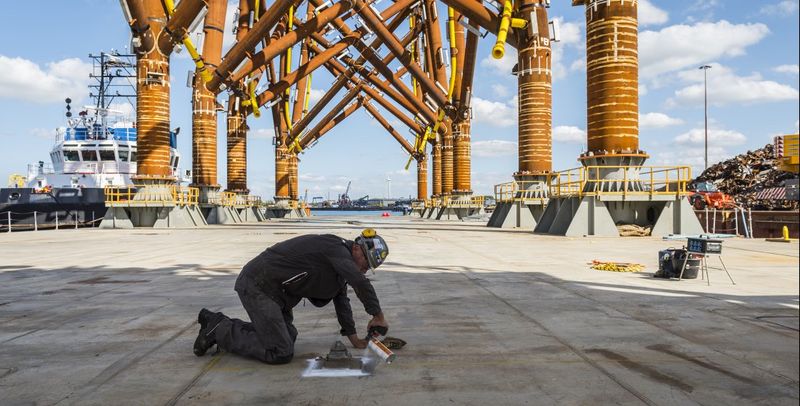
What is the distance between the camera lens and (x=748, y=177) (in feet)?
141

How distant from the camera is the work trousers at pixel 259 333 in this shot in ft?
15.6

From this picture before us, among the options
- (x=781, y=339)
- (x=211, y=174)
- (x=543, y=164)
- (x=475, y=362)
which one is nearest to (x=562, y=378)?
(x=475, y=362)

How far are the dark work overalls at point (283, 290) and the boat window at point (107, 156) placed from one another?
4705 centimetres

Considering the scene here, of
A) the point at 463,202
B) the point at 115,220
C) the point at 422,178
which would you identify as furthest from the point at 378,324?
the point at 422,178

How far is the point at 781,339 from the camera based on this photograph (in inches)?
209

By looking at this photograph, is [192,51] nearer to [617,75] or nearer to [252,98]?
[252,98]

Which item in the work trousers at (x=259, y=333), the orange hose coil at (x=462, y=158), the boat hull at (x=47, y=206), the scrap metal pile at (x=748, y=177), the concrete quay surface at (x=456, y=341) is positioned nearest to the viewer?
the concrete quay surface at (x=456, y=341)

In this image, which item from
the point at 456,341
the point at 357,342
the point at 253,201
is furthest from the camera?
the point at 253,201

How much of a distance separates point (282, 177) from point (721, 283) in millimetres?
58934

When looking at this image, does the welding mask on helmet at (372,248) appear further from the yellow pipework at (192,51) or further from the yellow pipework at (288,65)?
the yellow pipework at (288,65)

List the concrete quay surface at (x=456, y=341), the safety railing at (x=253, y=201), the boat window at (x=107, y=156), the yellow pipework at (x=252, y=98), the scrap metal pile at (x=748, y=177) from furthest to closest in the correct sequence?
the safety railing at (x=253, y=201)
the boat window at (x=107, y=156)
the yellow pipework at (x=252, y=98)
the scrap metal pile at (x=748, y=177)
the concrete quay surface at (x=456, y=341)

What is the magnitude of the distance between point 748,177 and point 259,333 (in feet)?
157

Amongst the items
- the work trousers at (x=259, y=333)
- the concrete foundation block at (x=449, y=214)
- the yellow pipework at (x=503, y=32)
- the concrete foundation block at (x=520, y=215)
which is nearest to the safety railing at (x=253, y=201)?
the concrete foundation block at (x=449, y=214)

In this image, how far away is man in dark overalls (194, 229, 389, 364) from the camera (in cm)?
476
